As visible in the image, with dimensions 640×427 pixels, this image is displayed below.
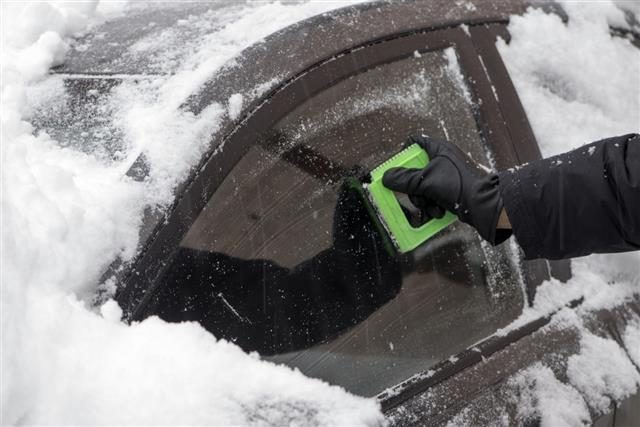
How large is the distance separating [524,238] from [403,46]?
67 centimetres

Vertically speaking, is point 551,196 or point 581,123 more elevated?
point 551,196

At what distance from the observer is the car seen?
1.55m

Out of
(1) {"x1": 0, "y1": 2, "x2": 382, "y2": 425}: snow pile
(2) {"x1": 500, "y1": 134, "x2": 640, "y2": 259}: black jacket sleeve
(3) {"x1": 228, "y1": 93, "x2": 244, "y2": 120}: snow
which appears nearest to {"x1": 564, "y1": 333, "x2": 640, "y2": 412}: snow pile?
(2) {"x1": 500, "y1": 134, "x2": 640, "y2": 259}: black jacket sleeve

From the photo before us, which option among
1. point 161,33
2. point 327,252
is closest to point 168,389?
point 327,252

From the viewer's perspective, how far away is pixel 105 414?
4.23ft

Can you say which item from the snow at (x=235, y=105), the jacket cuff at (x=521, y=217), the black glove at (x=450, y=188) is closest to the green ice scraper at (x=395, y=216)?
the black glove at (x=450, y=188)

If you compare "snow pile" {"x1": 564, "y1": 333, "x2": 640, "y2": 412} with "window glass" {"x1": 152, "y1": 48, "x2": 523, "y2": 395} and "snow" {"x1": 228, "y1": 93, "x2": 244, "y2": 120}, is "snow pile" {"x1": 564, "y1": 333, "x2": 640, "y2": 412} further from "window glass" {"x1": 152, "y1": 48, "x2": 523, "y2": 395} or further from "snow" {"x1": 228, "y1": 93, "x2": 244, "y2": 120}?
"snow" {"x1": 228, "y1": 93, "x2": 244, "y2": 120}

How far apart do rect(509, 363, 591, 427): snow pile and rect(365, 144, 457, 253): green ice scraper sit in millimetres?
466

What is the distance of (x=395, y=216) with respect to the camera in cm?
180

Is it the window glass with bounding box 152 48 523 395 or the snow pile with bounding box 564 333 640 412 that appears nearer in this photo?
the window glass with bounding box 152 48 523 395

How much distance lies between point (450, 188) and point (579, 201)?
1.12ft

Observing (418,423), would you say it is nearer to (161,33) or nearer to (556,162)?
(556,162)

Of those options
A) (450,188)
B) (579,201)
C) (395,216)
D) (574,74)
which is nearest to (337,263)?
(395,216)

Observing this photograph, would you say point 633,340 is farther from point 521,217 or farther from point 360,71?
point 360,71
